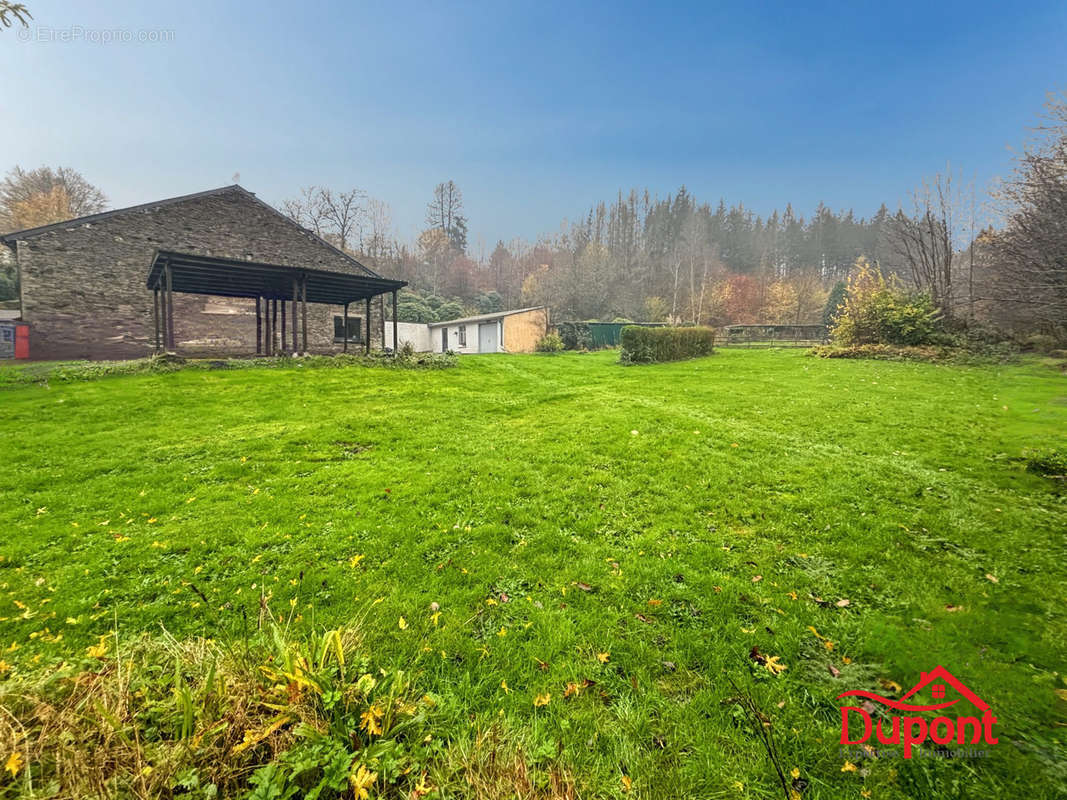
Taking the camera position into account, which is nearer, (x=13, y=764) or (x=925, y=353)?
(x=13, y=764)

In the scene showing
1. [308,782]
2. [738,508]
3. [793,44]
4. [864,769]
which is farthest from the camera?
[793,44]

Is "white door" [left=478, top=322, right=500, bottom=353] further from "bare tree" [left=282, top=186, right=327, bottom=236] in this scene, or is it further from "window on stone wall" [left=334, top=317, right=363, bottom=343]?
"bare tree" [left=282, top=186, right=327, bottom=236]

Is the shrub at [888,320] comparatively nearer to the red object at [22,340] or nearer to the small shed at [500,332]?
the small shed at [500,332]

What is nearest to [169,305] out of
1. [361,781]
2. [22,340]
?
[22,340]

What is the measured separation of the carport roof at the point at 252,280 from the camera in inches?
529

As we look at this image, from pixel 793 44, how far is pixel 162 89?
4384 cm

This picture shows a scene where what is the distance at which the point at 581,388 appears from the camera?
11.8 m

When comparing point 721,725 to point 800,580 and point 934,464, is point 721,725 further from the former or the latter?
point 934,464

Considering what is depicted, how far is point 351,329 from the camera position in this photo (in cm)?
2375

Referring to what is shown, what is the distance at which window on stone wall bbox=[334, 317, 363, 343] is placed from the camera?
23.2m

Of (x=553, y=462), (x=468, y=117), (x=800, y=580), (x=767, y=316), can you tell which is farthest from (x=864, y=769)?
(x=468, y=117)

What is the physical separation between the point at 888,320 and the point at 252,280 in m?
25.9

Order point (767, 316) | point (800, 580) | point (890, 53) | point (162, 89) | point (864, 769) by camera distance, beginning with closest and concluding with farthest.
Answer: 1. point (864, 769)
2. point (800, 580)
3. point (162, 89)
4. point (890, 53)
5. point (767, 316)

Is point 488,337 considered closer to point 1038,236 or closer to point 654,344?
point 654,344
